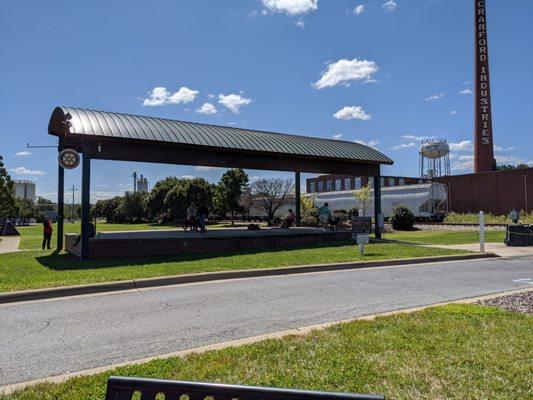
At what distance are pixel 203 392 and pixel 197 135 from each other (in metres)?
16.0

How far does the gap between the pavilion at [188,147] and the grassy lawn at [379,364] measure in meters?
10.9

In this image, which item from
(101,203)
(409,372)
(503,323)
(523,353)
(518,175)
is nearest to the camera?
(409,372)

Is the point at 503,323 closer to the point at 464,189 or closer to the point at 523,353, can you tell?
the point at 523,353

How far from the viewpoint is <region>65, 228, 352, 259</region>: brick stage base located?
14695mm

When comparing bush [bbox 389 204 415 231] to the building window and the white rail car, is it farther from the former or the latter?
the building window

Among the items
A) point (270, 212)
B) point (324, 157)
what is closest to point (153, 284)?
point (324, 157)

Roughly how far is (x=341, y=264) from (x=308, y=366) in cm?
823

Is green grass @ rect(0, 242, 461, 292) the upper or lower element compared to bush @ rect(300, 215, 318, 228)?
lower

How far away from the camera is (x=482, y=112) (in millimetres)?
51812

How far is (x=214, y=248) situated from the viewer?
16.6 metres

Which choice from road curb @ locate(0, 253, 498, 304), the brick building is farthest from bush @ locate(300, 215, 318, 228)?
the brick building

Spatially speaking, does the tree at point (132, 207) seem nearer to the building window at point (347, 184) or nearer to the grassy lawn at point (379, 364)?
the building window at point (347, 184)

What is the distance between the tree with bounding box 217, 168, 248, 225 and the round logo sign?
109 ft

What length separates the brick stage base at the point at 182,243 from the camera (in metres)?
14.7
